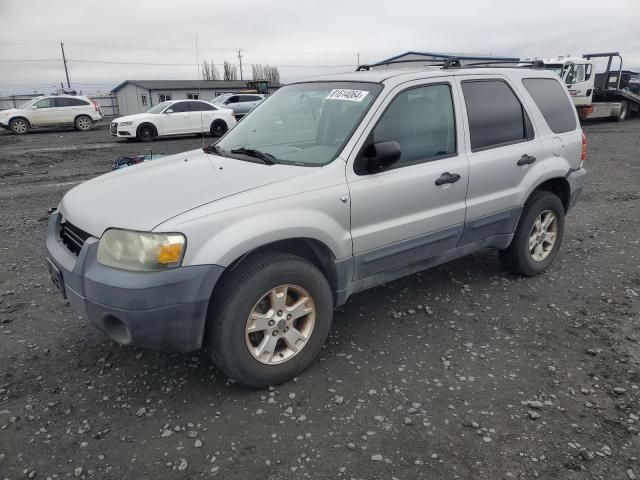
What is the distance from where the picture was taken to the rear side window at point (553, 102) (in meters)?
4.39

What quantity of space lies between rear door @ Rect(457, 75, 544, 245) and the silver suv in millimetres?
14

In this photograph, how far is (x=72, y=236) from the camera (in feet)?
10.0

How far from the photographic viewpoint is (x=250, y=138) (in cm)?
384

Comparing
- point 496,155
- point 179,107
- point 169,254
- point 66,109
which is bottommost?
point 169,254

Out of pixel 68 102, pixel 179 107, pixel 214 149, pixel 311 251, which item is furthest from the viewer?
pixel 68 102

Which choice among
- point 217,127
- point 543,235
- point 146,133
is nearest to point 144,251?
point 543,235

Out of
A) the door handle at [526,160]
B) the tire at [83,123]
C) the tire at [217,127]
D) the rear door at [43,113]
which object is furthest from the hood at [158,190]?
the tire at [83,123]

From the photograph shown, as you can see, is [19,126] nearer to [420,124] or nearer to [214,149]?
[214,149]

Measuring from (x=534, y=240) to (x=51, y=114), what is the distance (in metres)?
23.0

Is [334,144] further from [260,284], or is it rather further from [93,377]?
[93,377]

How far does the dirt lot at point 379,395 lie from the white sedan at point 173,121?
44.7 feet

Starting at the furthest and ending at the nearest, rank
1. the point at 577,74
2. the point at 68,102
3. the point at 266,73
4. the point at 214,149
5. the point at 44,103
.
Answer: the point at 266,73, the point at 68,102, the point at 44,103, the point at 577,74, the point at 214,149

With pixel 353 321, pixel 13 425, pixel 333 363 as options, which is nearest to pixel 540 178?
pixel 353 321

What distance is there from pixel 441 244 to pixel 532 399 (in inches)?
50.3
